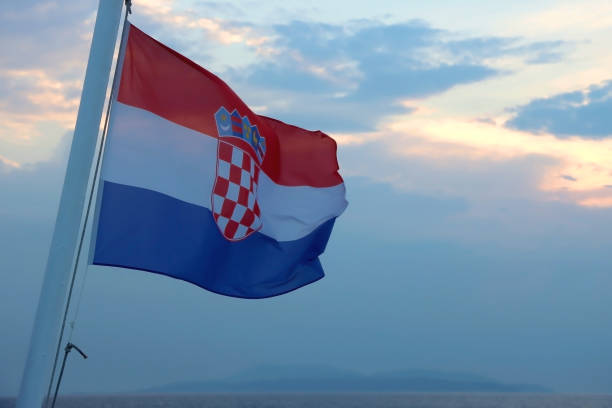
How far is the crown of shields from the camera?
32.3 feet

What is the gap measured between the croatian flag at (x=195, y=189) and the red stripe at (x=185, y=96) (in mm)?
13

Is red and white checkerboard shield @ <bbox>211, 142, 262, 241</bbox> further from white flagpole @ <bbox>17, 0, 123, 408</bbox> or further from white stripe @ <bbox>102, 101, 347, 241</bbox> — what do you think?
white flagpole @ <bbox>17, 0, 123, 408</bbox>

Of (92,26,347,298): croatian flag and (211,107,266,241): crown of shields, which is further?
(211,107,266,241): crown of shields

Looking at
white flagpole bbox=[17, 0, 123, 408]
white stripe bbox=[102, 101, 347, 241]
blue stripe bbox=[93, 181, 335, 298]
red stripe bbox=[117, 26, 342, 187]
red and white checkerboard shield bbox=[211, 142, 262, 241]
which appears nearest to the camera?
white flagpole bbox=[17, 0, 123, 408]

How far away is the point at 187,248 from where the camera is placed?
30.5 ft

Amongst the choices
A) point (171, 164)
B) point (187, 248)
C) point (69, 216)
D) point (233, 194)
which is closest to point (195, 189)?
point (171, 164)

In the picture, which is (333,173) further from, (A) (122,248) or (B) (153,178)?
(A) (122,248)

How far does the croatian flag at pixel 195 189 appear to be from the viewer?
8.66 metres

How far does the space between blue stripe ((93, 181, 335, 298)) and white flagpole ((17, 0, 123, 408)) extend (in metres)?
0.89

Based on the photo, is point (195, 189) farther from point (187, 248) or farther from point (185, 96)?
point (185, 96)

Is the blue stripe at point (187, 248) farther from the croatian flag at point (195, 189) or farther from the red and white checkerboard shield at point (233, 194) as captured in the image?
the red and white checkerboard shield at point (233, 194)

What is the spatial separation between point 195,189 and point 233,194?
63cm

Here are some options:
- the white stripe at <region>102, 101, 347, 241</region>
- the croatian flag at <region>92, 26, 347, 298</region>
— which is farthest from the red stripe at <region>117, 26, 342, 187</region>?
the white stripe at <region>102, 101, 347, 241</region>

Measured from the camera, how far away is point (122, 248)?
8500 mm
